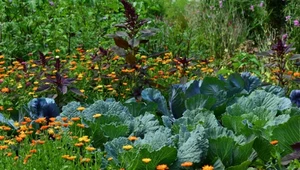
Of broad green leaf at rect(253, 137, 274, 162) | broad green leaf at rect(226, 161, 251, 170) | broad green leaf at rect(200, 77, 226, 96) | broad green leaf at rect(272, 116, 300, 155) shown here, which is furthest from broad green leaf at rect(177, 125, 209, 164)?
broad green leaf at rect(200, 77, 226, 96)

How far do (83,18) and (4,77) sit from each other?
2.13 m

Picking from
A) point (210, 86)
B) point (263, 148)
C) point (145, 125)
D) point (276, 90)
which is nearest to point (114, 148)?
point (145, 125)

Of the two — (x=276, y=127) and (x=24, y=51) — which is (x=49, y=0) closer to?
(x=24, y=51)

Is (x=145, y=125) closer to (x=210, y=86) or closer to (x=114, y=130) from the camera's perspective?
(x=114, y=130)

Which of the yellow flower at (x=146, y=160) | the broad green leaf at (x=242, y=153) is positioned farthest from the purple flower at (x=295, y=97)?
the yellow flower at (x=146, y=160)

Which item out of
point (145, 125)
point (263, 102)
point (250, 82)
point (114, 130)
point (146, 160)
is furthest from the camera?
point (250, 82)

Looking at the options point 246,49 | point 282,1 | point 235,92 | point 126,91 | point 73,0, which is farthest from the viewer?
point 282,1

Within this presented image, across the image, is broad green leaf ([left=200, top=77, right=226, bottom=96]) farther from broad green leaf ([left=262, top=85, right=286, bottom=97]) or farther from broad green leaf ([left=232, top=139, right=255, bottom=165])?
broad green leaf ([left=232, top=139, right=255, bottom=165])

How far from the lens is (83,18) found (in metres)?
7.46

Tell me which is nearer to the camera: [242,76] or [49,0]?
[242,76]

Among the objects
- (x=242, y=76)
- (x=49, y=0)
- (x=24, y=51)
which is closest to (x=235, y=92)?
(x=242, y=76)

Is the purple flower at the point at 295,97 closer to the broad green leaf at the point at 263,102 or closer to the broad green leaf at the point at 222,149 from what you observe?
the broad green leaf at the point at 263,102

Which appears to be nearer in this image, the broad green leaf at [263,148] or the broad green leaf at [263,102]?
the broad green leaf at [263,148]

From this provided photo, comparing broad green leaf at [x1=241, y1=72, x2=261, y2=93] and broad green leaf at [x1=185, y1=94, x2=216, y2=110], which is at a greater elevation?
broad green leaf at [x1=241, y1=72, x2=261, y2=93]
